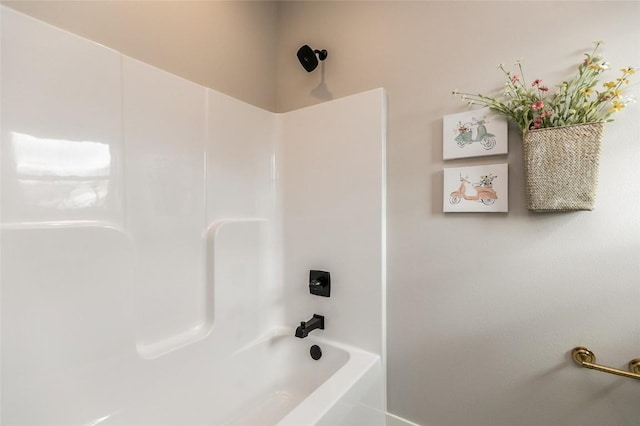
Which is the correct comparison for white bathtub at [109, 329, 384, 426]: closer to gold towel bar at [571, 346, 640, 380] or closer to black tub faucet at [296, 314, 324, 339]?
black tub faucet at [296, 314, 324, 339]

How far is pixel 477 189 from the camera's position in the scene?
120 cm

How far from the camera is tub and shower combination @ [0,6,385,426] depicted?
849 mm

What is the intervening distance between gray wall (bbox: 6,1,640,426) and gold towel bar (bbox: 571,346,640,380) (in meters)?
0.03

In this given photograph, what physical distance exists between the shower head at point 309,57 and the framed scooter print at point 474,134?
86 centimetres

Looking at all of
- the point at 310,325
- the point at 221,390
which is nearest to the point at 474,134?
the point at 310,325

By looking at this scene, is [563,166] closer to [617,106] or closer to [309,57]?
[617,106]

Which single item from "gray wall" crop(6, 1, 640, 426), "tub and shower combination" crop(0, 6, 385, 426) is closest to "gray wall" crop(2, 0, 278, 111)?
"gray wall" crop(6, 1, 640, 426)

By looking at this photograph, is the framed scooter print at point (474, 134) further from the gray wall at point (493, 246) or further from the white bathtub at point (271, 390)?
the white bathtub at point (271, 390)

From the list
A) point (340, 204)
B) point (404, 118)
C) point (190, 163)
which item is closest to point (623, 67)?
point (404, 118)

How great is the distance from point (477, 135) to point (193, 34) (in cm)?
149

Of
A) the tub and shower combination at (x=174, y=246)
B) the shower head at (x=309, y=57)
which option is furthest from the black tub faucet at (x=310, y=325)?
the shower head at (x=309, y=57)

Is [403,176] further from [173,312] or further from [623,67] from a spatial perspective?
[173,312]

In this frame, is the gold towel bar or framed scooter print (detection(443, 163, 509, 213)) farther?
framed scooter print (detection(443, 163, 509, 213))

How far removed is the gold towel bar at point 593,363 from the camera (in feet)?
3.05
